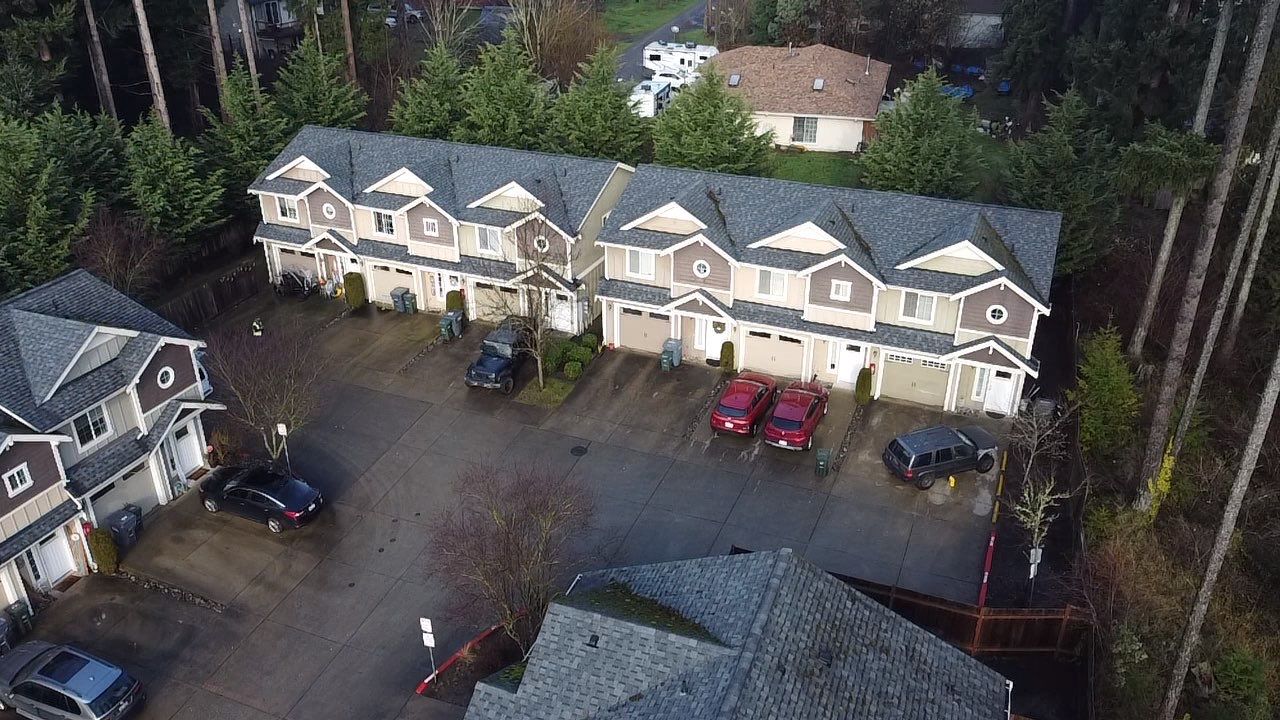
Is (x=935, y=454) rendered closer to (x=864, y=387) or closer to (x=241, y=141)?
(x=864, y=387)

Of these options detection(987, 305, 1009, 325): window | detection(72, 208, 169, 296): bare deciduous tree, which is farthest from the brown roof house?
detection(72, 208, 169, 296): bare deciduous tree

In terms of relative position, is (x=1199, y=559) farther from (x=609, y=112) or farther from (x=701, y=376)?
(x=609, y=112)

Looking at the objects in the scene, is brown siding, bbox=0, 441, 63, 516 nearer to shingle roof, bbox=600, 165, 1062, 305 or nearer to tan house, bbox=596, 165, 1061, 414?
tan house, bbox=596, 165, 1061, 414

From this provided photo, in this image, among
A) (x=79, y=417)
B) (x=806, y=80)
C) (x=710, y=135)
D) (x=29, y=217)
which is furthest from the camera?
(x=806, y=80)

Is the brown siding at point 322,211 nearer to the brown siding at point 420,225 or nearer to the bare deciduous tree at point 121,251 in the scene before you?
the brown siding at point 420,225

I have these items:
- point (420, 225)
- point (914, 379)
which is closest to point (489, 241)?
point (420, 225)

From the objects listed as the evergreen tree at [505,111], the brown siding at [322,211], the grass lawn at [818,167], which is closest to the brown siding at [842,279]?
the evergreen tree at [505,111]

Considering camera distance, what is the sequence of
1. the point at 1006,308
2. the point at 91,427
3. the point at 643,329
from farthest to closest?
the point at 643,329
the point at 1006,308
the point at 91,427

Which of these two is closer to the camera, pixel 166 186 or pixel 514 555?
pixel 514 555
